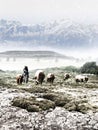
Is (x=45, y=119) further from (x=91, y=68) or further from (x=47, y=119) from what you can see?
(x=91, y=68)

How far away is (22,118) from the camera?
38.2m

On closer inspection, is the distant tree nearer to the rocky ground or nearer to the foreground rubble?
the rocky ground

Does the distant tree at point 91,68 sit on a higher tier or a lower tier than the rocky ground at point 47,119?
higher

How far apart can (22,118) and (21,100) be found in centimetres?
459

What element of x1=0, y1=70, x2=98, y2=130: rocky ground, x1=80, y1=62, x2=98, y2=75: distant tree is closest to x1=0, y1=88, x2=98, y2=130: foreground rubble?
x1=0, y1=70, x2=98, y2=130: rocky ground

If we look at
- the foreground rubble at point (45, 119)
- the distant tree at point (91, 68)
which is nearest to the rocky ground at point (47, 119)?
the foreground rubble at point (45, 119)

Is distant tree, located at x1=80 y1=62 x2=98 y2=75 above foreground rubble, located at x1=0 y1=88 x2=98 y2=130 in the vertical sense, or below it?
above

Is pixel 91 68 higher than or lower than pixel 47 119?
higher

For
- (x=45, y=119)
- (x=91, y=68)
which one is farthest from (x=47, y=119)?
(x=91, y=68)

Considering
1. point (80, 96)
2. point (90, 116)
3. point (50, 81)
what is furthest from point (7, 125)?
point (50, 81)

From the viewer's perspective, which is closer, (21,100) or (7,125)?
(7,125)

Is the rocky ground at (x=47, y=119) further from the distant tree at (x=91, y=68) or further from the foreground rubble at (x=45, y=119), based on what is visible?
the distant tree at (x=91, y=68)

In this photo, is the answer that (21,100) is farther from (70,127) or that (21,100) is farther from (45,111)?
(70,127)

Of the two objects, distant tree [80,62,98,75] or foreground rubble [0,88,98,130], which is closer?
foreground rubble [0,88,98,130]
